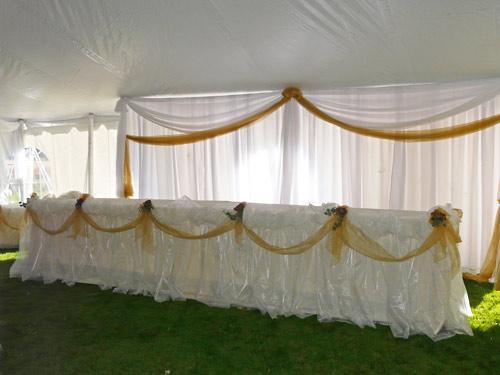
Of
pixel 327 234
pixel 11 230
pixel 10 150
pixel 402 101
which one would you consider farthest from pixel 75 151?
pixel 402 101

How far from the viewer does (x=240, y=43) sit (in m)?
2.82

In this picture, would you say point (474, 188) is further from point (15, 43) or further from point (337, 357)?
point (15, 43)

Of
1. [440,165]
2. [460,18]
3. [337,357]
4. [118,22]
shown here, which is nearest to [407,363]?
[337,357]

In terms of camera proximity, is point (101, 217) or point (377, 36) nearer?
point (377, 36)

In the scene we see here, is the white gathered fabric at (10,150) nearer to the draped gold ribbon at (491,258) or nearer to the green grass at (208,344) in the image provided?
the green grass at (208,344)

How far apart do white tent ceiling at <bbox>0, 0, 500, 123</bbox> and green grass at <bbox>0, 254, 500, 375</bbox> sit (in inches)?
86.5

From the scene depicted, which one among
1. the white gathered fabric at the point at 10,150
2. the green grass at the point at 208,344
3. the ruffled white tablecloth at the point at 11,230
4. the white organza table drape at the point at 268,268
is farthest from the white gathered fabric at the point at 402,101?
the white gathered fabric at the point at 10,150

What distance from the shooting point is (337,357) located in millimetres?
2156

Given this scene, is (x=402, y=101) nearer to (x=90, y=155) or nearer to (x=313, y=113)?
(x=313, y=113)

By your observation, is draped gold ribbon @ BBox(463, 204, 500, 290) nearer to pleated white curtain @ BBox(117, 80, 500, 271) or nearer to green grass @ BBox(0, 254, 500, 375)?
pleated white curtain @ BBox(117, 80, 500, 271)

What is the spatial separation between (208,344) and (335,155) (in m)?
2.72

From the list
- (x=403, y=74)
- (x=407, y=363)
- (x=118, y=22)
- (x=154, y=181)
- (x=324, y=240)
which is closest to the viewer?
(x=407, y=363)

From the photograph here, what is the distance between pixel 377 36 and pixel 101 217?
3086 millimetres

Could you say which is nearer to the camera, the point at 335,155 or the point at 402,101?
the point at 402,101
